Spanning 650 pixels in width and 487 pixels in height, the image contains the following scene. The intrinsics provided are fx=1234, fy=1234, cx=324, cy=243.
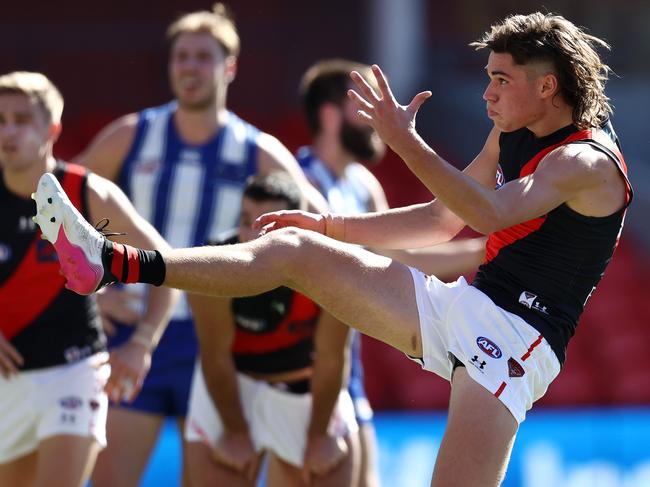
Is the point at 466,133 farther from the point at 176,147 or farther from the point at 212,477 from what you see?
the point at 212,477

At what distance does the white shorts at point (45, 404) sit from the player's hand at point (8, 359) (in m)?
0.04

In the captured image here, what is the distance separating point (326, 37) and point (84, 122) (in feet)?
11.1

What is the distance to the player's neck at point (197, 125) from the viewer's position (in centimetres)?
630

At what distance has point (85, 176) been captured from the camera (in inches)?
196

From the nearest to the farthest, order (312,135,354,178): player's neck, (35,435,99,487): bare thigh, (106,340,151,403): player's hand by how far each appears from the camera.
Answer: (35,435,99,487): bare thigh
(106,340,151,403): player's hand
(312,135,354,178): player's neck

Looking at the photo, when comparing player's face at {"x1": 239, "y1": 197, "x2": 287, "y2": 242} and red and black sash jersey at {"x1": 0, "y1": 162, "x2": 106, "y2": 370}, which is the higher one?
player's face at {"x1": 239, "y1": 197, "x2": 287, "y2": 242}

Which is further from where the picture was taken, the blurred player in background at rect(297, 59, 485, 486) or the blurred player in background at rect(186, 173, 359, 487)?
the blurred player in background at rect(297, 59, 485, 486)

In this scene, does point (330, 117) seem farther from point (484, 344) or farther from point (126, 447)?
point (484, 344)

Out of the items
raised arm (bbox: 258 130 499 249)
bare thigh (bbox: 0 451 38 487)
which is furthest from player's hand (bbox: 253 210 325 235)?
bare thigh (bbox: 0 451 38 487)

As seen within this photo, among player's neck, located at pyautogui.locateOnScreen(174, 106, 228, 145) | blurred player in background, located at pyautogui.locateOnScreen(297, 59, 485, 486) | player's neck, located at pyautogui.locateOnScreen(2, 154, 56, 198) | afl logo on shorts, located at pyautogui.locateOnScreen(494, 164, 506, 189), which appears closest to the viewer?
afl logo on shorts, located at pyautogui.locateOnScreen(494, 164, 506, 189)

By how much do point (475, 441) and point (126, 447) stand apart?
2.18 m

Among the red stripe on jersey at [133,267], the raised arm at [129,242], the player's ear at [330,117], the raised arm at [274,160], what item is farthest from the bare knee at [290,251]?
the player's ear at [330,117]

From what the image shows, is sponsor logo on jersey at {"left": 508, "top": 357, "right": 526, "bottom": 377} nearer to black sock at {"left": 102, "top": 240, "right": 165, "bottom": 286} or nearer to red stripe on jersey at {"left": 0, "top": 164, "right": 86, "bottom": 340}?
black sock at {"left": 102, "top": 240, "right": 165, "bottom": 286}

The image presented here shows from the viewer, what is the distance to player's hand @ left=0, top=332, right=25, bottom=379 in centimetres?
489
